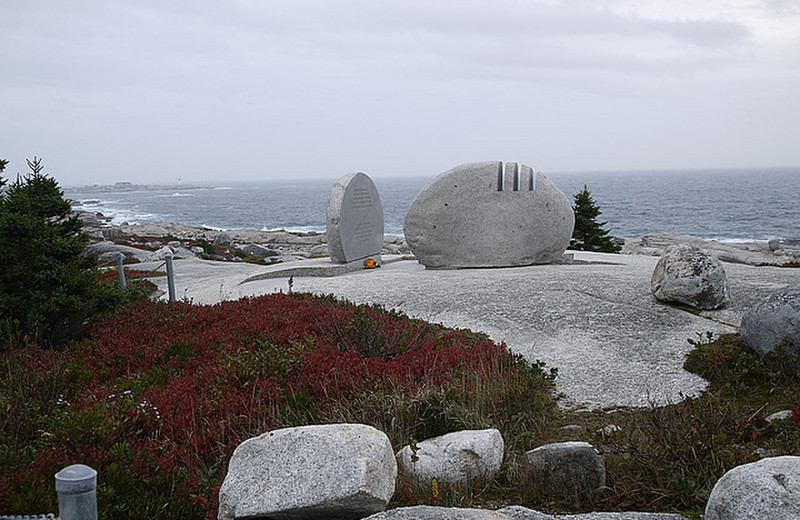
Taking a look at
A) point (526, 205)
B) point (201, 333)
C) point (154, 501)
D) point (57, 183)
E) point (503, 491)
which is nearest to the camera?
point (154, 501)

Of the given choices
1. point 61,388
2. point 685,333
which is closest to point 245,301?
point 61,388

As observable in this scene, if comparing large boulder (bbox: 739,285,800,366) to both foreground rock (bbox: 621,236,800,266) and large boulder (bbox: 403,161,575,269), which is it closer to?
large boulder (bbox: 403,161,575,269)

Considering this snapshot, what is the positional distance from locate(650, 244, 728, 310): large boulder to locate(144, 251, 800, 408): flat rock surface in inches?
9.6

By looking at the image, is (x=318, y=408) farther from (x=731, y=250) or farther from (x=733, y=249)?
(x=733, y=249)

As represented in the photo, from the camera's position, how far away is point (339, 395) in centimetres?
618

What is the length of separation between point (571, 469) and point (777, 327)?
4.55 m

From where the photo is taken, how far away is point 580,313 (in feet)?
33.9

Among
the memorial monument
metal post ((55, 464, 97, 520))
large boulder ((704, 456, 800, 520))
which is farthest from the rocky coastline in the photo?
metal post ((55, 464, 97, 520))

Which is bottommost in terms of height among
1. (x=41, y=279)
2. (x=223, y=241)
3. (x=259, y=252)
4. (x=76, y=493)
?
(x=259, y=252)

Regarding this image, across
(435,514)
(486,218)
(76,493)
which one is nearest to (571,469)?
(435,514)

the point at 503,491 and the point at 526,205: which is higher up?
the point at 526,205

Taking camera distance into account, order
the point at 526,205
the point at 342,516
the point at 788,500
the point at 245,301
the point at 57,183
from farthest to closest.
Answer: the point at 526,205 < the point at 245,301 < the point at 57,183 < the point at 342,516 < the point at 788,500

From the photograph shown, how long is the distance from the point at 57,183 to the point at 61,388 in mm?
4138

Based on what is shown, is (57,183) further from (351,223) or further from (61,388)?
(351,223)
